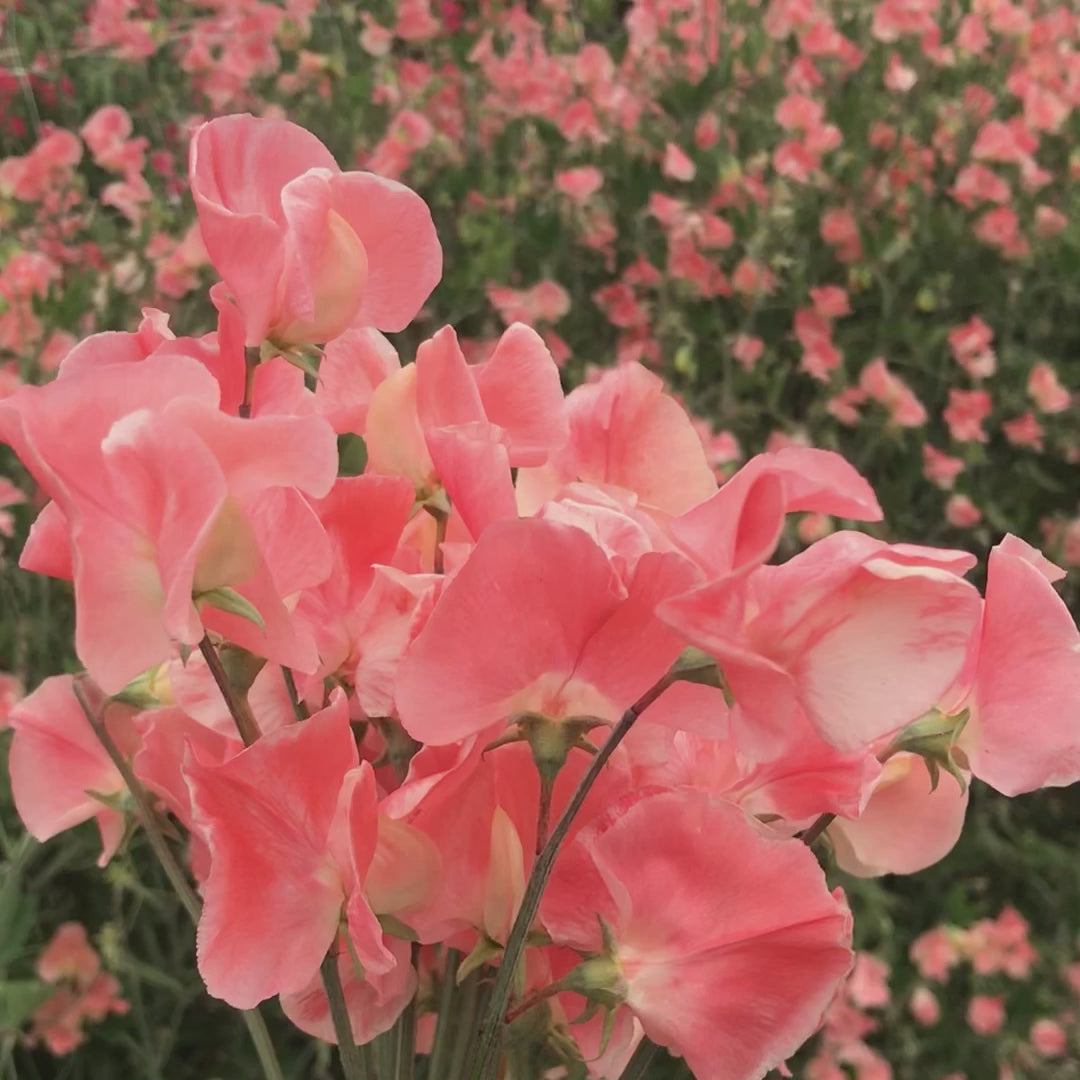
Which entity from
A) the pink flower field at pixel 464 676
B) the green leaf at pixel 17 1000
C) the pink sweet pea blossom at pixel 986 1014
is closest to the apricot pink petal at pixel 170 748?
the pink flower field at pixel 464 676

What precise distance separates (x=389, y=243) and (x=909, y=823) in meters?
0.24

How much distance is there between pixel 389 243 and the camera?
41 centimetres

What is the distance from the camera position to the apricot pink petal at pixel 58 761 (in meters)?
0.43

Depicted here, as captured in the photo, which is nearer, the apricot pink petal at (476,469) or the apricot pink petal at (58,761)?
the apricot pink petal at (476,469)

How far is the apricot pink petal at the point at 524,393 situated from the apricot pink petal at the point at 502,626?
0.10 metres

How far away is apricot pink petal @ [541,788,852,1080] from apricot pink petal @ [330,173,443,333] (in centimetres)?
19

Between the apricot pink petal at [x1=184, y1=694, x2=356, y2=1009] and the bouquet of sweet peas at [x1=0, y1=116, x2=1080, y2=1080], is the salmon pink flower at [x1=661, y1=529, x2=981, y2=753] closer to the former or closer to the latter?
the bouquet of sweet peas at [x1=0, y1=116, x2=1080, y2=1080]

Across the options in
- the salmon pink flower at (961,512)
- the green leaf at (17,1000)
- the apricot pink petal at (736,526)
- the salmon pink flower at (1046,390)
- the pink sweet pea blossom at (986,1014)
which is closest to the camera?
the apricot pink petal at (736,526)

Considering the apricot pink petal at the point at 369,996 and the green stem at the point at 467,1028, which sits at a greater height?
the apricot pink petal at the point at 369,996

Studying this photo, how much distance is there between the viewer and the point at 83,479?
293 mm

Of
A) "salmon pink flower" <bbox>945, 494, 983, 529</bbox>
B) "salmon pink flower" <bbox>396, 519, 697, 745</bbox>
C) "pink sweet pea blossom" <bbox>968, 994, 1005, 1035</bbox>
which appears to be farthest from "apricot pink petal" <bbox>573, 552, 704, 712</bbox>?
"salmon pink flower" <bbox>945, 494, 983, 529</bbox>

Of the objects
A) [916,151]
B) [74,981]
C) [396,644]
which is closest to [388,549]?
[396,644]

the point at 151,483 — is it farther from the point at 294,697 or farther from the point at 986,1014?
the point at 986,1014

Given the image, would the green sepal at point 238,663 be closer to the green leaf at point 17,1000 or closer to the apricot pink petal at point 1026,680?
the apricot pink petal at point 1026,680
